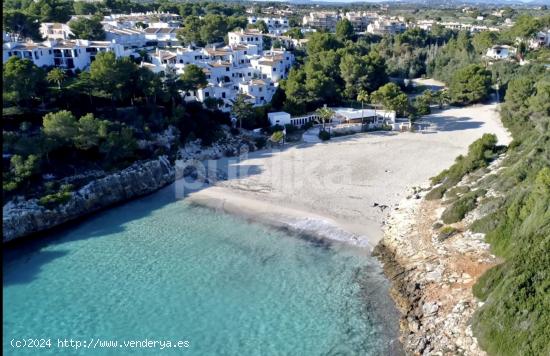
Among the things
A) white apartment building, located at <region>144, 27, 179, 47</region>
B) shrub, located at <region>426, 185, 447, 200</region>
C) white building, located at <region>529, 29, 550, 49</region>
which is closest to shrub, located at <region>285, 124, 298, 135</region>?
shrub, located at <region>426, 185, 447, 200</region>

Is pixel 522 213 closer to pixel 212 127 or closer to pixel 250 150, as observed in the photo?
pixel 250 150

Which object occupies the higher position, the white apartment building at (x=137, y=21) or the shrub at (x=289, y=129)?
the white apartment building at (x=137, y=21)

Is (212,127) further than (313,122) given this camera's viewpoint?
No

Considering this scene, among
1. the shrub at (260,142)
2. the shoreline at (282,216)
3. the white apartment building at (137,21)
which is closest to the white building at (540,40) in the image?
the shrub at (260,142)

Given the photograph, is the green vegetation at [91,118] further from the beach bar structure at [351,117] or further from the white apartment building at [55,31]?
the white apartment building at [55,31]

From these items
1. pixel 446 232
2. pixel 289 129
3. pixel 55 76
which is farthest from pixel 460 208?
pixel 55 76

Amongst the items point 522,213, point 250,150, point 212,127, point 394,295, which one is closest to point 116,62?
point 212,127
